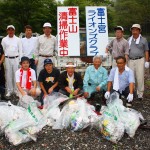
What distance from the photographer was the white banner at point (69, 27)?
702cm

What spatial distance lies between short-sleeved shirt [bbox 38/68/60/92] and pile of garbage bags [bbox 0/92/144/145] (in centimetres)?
83

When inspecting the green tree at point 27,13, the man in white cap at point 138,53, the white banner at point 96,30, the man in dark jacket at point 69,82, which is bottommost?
the man in dark jacket at point 69,82

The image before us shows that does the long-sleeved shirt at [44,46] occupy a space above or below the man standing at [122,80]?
above

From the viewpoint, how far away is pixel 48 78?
5.44 metres

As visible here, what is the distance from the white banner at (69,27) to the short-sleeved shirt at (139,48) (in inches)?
64.9

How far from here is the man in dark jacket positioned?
5.32m

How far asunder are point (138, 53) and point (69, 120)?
227 centimetres

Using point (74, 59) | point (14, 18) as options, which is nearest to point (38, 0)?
point (14, 18)

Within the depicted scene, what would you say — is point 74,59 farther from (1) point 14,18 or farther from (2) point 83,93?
(1) point 14,18

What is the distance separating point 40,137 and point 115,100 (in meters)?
1.31

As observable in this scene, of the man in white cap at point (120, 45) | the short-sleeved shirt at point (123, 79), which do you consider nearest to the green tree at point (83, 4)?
the man in white cap at point (120, 45)

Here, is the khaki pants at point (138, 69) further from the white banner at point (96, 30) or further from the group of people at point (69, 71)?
the white banner at point (96, 30)

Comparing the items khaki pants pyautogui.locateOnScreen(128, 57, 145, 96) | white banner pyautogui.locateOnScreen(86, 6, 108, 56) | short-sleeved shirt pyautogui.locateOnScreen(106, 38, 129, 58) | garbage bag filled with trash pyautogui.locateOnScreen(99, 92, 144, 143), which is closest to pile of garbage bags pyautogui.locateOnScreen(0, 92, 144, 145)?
garbage bag filled with trash pyautogui.locateOnScreen(99, 92, 144, 143)

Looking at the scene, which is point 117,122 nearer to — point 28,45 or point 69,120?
point 69,120
